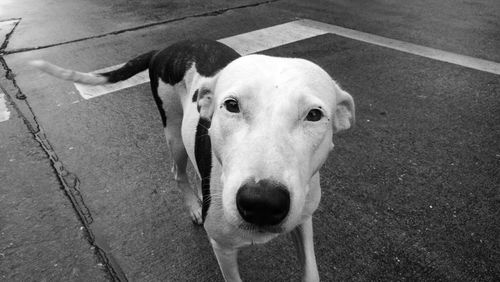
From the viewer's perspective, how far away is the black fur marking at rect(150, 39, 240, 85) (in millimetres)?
2816

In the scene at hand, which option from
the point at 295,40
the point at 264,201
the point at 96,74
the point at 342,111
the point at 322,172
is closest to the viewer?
the point at 264,201

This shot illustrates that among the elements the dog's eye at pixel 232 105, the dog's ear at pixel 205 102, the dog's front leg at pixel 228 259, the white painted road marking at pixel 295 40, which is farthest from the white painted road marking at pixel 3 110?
the dog's eye at pixel 232 105

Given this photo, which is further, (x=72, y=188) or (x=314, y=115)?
(x=72, y=188)

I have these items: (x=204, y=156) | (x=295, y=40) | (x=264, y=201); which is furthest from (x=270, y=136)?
(x=295, y=40)

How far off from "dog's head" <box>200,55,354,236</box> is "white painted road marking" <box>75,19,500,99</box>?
371 cm

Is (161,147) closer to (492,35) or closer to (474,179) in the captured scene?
(474,179)

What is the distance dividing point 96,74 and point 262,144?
2051mm

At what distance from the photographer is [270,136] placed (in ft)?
5.43

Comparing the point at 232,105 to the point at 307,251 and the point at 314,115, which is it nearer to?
the point at 314,115

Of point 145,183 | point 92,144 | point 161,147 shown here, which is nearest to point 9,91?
point 92,144

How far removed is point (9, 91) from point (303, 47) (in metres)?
4.22

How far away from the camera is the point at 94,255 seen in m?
2.84

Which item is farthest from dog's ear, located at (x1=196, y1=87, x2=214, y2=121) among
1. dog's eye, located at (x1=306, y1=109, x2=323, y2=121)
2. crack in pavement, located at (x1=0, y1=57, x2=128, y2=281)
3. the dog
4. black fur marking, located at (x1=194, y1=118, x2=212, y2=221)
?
crack in pavement, located at (x1=0, y1=57, x2=128, y2=281)

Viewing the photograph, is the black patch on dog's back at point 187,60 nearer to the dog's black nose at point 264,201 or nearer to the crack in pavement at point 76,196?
the crack in pavement at point 76,196
